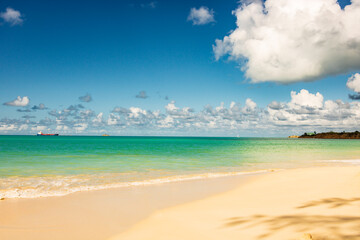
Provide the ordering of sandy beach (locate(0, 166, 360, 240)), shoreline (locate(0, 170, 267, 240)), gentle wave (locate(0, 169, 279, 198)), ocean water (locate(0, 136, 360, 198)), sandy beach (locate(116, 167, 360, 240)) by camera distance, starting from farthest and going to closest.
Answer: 1. ocean water (locate(0, 136, 360, 198))
2. gentle wave (locate(0, 169, 279, 198))
3. shoreline (locate(0, 170, 267, 240))
4. sandy beach (locate(0, 166, 360, 240))
5. sandy beach (locate(116, 167, 360, 240))

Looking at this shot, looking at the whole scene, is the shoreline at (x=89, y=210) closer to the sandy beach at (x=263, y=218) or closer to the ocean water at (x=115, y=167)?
the sandy beach at (x=263, y=218)

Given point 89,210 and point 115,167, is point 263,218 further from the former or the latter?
point 115,167

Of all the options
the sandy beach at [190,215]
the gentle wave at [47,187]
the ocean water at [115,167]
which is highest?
the sandy beach at [190,215]

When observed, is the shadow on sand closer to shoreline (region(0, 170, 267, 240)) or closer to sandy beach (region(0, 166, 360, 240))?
sandy beach (region(0, 166, 360, 240))

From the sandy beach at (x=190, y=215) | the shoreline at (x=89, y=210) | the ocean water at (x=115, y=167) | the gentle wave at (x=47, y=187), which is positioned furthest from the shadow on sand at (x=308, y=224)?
the ocean water at (x=115, y=167)

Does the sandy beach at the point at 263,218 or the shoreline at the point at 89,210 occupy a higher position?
the sandy beach at the point at 263,218

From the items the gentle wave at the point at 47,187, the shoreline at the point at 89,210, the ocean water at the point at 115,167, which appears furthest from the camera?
the ocean water at the point at 115,167

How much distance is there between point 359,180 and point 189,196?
863 centimetres

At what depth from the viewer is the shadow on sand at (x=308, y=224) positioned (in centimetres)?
546

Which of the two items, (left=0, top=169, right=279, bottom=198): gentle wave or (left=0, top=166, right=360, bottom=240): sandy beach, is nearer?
(left=0, top=166, right=360, bottom=240): sandy beach

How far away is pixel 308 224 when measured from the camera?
6266 millimetres

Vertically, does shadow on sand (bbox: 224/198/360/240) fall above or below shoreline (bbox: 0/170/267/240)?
above

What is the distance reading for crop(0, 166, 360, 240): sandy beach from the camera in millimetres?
6238

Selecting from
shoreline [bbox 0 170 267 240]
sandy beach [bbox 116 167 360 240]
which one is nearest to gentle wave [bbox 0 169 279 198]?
shoreline [bbox 0 170 267 240]
